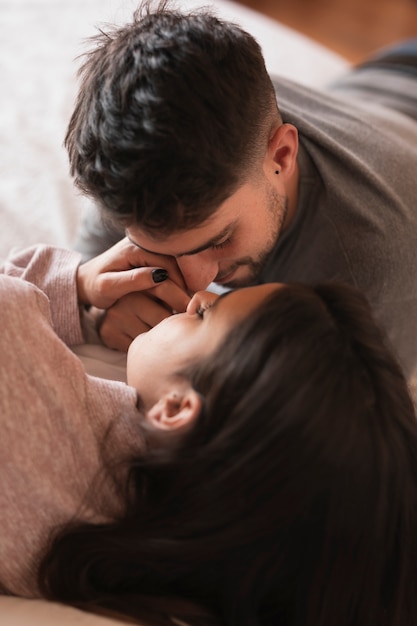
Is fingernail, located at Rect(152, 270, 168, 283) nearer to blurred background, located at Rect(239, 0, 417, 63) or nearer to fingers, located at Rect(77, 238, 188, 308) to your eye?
fingers, located at Rect(77, 238, 188, 308)

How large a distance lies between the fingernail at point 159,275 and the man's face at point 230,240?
3cm

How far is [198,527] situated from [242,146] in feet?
1.56

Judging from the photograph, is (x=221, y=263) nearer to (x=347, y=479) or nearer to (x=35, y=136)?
(x=347, y=479)

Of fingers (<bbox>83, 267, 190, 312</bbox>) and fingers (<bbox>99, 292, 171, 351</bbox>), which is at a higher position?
fingers (<bbox>83, 267, 190, 312</bbox>)

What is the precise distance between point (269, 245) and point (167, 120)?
324 mm

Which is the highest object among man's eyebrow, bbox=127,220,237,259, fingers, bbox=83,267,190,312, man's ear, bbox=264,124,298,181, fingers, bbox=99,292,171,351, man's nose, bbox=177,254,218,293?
man's ear, bbox=264,124,298,181

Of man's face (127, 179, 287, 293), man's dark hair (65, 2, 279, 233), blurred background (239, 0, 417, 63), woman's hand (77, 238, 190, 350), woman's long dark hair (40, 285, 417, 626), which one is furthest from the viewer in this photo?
blurred background (239, 0, 417, 63)

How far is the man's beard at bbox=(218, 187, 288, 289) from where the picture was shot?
3.56ft

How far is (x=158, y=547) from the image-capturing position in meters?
0.79

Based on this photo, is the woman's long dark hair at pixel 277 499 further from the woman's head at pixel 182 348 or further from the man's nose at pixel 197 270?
the man's nose at pixel 197 270

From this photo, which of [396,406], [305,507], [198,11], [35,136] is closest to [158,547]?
[305,507]

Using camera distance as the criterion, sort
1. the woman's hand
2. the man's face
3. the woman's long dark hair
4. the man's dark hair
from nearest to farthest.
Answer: the woman's long dark hair < the man's dark hair < the man's face < the woman's hand

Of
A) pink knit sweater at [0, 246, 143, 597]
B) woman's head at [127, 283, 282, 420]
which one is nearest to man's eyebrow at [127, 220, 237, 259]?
woman's head at [127, 283, 282, 420]

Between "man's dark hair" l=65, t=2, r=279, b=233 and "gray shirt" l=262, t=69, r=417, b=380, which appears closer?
"man's dark hair" l=65, t=2, r=279, b=233
